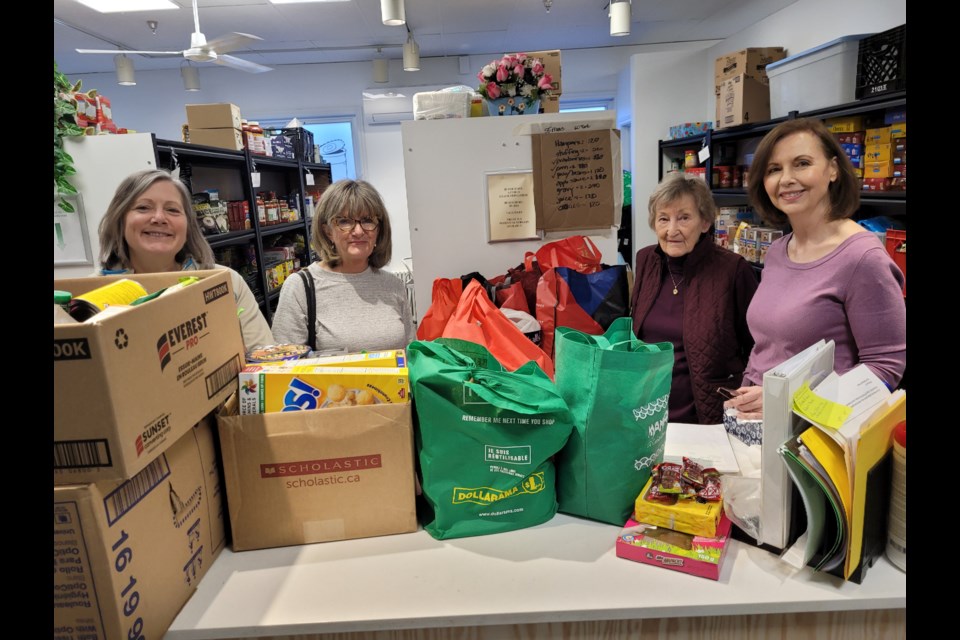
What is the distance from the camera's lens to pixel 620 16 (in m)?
5.08

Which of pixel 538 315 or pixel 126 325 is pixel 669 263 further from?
pixel 126 325

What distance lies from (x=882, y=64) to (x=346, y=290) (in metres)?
3.08

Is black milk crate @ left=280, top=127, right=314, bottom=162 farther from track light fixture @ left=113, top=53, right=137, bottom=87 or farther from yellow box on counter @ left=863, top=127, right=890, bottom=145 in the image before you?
yellow box on counter @ left=863, top=127, right=890, bottom=145

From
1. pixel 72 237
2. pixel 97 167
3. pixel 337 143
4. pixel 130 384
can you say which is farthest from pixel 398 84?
pixel 130 384

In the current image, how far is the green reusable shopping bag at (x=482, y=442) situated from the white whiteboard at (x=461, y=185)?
1496mm

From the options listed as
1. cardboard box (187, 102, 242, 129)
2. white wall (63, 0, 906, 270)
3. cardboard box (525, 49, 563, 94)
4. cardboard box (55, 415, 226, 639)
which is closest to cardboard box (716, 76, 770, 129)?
white wall (63, 0, 906, 270)

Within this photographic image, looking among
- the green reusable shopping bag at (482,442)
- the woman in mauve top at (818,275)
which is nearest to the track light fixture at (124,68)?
the woman in mauve top at (818,275)

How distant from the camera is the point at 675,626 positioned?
1021 millimetres

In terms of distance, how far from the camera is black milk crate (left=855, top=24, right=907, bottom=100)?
298 centimetres

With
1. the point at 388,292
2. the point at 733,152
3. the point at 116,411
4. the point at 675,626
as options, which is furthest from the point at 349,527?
the point at 733,152

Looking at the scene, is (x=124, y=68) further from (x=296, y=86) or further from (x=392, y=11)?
(x=392, y=11)

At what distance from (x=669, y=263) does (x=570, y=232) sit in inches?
21.3

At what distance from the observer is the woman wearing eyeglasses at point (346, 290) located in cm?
215

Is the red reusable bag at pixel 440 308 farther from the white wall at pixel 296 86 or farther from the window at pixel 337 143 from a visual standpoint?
the window at pixel 337 143
